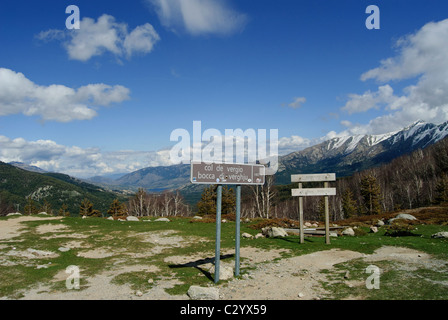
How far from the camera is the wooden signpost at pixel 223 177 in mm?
10312

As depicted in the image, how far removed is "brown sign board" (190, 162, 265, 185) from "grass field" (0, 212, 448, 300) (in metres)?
4.06

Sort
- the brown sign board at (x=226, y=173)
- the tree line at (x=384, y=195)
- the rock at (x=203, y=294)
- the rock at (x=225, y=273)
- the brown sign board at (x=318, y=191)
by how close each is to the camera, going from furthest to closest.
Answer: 1. the tree line at (x=384, y=195)
2. the brown sign board at (x=318, y=191)
3. the rock at (x=225, y=273)
4. the brown sign board at (x=226, y=173)
5. the rock at (x=203, y=294)

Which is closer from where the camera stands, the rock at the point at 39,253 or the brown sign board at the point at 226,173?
the brown sign board at the point at 226,173

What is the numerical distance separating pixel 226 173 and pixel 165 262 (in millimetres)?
6784

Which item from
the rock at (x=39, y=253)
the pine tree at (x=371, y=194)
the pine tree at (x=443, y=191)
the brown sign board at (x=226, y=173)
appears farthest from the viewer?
the pine tree at (x=371, y=194)

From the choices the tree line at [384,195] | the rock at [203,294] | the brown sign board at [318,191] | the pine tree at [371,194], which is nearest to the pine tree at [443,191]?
the tree line at [384,195]

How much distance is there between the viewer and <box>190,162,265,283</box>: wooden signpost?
1031 centimetres

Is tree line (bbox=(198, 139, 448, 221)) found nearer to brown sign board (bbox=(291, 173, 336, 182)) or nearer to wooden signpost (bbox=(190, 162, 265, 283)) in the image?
brown sign board (bbox=(291, 173, 336, 182))

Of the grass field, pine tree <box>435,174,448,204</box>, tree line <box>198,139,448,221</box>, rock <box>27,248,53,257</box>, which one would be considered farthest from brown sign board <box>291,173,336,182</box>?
pine tree <box>435,174,448,204</box>

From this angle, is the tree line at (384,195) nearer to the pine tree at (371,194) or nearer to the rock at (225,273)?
the pine tree at (371,194)

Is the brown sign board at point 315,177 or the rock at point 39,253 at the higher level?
the brown sign board at point 315,177

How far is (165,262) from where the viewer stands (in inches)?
557

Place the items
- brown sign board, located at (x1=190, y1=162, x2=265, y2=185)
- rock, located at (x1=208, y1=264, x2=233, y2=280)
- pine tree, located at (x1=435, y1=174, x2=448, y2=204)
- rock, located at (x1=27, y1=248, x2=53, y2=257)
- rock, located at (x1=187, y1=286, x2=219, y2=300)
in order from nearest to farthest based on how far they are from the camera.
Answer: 1. rock, located at (x1=187, y1=286, x2=219, y2=300)
2. brown sign board, located at (x1=190, y1=162, x2=265, y2=185)
3. rock, located at (x1=208, y1=264, x2=233, y2=280)
4. rock, located at (x1=27, y1=248, x2=53, y2=257)
5. pine tree, located at (x1=435, y1=174, x2=448, y2=204)
